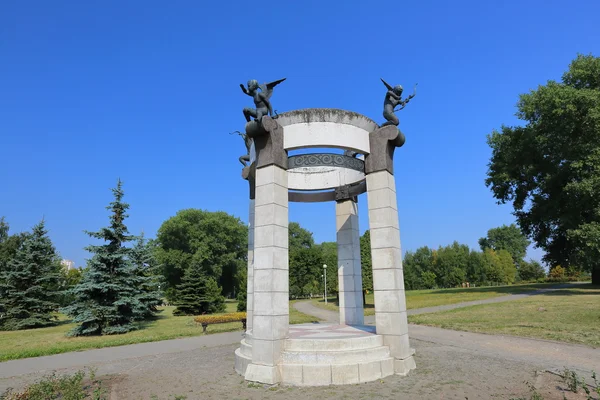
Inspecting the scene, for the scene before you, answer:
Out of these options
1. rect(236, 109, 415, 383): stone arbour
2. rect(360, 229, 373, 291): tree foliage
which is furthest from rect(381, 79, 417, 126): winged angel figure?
rect(360, 229, 373, 291): tree foliage

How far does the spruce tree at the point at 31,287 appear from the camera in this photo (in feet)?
74.2

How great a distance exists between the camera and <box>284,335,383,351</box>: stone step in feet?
25.4

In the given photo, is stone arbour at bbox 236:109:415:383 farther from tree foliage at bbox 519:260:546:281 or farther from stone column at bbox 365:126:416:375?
tree foliage at bbox 519:260:546:281

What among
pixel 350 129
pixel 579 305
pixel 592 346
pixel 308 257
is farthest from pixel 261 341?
pixel 308 257

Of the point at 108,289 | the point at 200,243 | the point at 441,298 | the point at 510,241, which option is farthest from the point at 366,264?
the point at 510,241

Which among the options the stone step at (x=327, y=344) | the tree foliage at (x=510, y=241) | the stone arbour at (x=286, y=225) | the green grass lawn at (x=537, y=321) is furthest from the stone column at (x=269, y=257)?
the tree foliage at (x=510, y=241)

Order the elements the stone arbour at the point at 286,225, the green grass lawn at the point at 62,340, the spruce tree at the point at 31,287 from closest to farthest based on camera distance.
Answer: the stone arbour at the point at 286,225, the green grass lawn at the point at 62,340, the spruce tree at the point at 31,287

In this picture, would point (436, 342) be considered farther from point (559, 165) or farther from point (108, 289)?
point (559, 165)

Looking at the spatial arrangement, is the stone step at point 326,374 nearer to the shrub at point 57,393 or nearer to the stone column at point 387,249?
the stone column at point 387,249

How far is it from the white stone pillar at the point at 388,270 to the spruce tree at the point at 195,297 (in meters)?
23.1

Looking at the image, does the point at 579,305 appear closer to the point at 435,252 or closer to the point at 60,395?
the point at 60,395

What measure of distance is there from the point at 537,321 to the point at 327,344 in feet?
46.9

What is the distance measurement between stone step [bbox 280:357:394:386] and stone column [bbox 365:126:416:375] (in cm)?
109

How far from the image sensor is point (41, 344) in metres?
15.7
